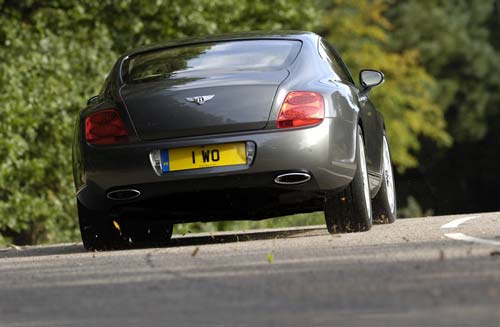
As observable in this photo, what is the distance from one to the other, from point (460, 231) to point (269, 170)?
1500 mm

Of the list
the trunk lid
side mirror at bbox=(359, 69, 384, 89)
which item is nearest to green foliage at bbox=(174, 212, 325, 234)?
side mirror at bbox=(359, 69, 384, 89)

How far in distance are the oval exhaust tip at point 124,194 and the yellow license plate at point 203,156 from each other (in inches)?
11.7

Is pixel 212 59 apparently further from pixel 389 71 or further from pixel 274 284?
pixel 389 71

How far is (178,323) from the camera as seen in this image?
5.64 m

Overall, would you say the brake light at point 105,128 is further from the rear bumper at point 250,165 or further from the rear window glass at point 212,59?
the rear window glass at point 212,59

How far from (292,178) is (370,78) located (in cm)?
219

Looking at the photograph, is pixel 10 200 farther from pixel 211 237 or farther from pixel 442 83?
pixel 442 83

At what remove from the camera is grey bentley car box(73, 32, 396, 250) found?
9.45 meters

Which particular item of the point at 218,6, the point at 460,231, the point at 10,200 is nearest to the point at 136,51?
the point at 460,231

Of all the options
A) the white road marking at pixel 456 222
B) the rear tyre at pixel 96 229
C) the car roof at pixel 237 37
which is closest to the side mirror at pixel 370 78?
the car roof at pixel 237 37

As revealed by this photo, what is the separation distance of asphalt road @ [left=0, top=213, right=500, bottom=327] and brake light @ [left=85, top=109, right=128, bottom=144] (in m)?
0.77

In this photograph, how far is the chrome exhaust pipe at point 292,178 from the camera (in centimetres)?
951

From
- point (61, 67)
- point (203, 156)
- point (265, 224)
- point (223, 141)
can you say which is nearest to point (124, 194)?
point (203, 156)

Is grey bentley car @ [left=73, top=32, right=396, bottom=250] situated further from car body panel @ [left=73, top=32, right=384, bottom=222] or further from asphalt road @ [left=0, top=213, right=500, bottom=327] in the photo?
asphalt road @ [left=0, top=213, right=500, bottom=327]
